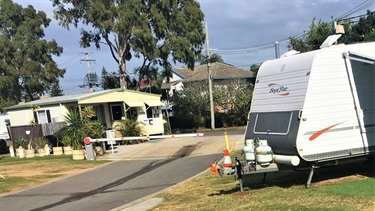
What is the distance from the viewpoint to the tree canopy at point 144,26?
32.2m

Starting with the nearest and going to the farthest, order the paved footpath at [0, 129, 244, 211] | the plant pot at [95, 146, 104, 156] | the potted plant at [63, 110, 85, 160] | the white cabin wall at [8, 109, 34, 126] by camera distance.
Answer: the paved footpath at [0, 129, 244, 211], the potted plant at [63, 110, 85, 160], the plant pot at [95, 146, 104, 156], the white cabin wall at [8, 109, 34, 126]

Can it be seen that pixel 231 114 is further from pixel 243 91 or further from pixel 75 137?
pixel 75 137

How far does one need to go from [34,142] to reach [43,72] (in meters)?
26.5

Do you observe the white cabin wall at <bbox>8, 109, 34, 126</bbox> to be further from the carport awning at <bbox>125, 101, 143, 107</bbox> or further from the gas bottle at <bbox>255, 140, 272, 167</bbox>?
the gas bottle at <bbox>255, 140, 272, 167</bbox>

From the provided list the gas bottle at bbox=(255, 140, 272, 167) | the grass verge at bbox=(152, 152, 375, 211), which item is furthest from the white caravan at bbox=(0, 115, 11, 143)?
the gas bottle at bbox=(255, 140, 272, 167)

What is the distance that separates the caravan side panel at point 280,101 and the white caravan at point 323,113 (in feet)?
0.07

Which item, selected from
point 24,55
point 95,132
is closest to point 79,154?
point 95,132

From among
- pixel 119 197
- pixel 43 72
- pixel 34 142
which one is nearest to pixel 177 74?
pixel 43 72

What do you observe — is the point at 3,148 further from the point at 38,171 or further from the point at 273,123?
the point at 273,123

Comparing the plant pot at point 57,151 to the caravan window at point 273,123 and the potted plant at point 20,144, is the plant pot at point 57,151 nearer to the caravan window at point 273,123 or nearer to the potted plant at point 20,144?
the potted plant at point 20,144

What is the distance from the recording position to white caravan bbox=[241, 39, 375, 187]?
7.80m

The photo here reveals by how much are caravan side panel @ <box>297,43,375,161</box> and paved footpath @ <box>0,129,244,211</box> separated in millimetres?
3530

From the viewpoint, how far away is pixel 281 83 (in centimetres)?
870

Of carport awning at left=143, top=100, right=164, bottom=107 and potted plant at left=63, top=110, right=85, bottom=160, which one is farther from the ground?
carport awning at left=143, top=100, right=164, bottom=107
